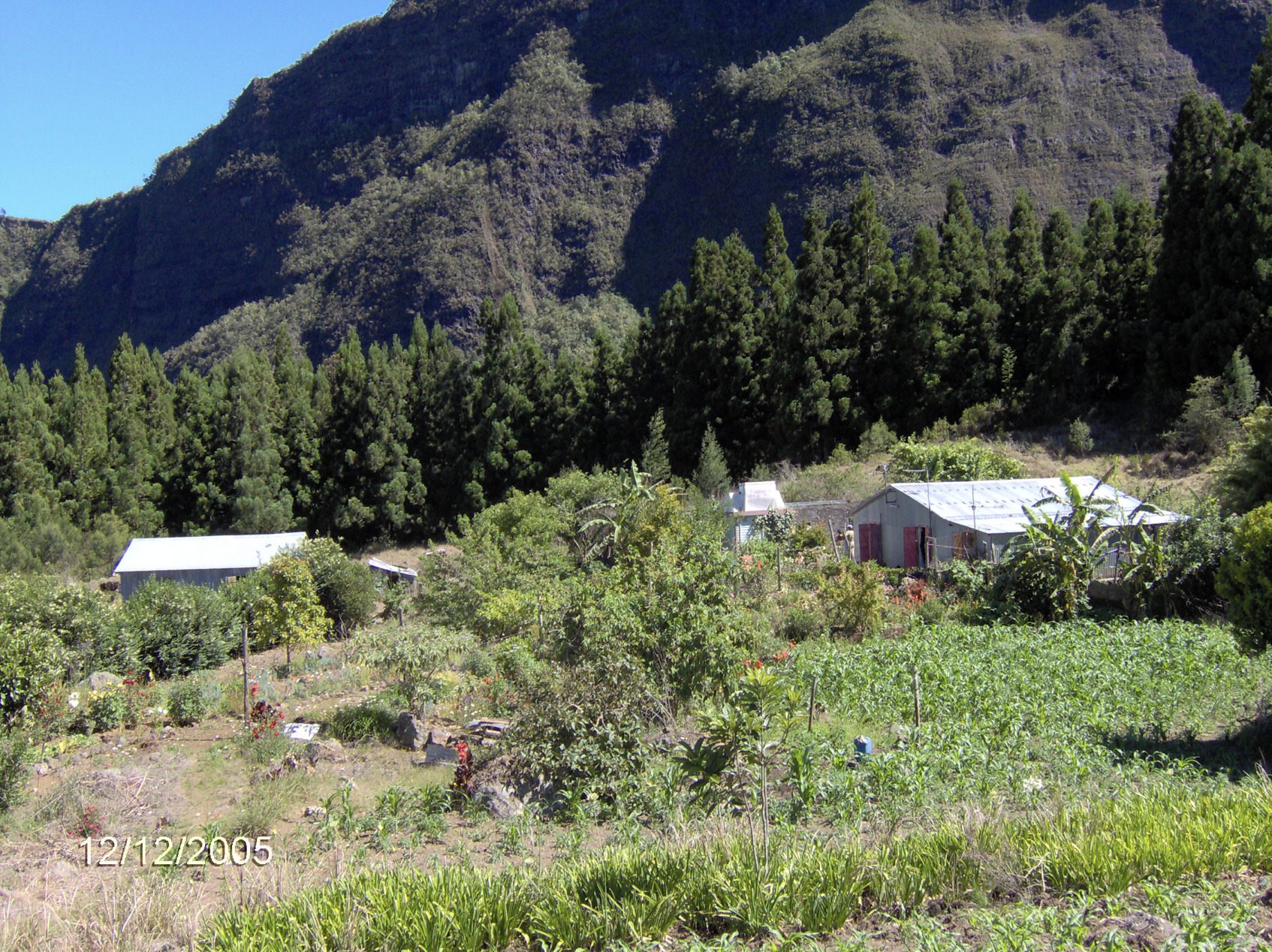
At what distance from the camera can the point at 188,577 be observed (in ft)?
99.8

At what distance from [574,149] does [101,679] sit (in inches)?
4534

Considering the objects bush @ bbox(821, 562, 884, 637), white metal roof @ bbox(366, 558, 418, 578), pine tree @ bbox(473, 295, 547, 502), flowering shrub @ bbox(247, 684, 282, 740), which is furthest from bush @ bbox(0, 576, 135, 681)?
pine tree @ bbox(473, 295, 547, 502)

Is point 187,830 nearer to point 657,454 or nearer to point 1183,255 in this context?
point 657,454

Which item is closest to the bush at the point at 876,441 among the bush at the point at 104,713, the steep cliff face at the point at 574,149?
the bush at the point at 104,713

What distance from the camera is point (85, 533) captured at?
1677 inches

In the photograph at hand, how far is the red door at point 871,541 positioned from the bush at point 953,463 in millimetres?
3587

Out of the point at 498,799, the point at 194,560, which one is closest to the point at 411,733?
the point at 498,799

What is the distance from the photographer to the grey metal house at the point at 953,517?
882 inches

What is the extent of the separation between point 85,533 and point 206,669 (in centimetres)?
2594

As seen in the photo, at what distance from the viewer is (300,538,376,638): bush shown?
25.0m

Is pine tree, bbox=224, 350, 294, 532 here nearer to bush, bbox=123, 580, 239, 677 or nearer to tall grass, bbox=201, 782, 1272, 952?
bush, bbox=123, 580, 239, 677

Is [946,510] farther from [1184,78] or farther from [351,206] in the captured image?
[351,206]

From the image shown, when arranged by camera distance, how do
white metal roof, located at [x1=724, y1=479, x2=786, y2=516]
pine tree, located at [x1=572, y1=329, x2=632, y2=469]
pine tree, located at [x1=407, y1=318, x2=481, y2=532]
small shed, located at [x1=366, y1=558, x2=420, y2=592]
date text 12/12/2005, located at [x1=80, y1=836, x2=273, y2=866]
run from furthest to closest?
pine tree, located at [x1=407, y1=318, x2=481, y2=532]
pine tree, located at [x1=572, y1=329, x2=632, y2=469]
small shed, located at [x1=366, y1=558, x2=420, y2=592]
white metal roof, located at [x1=724, y1=479, x2=786, y2=516]
date text 12/12/2005, located at [x1=80, y1=836, x2=273, y2=866]

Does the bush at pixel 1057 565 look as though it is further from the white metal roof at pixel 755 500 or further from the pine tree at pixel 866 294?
the pine tree at pixel 866 294
